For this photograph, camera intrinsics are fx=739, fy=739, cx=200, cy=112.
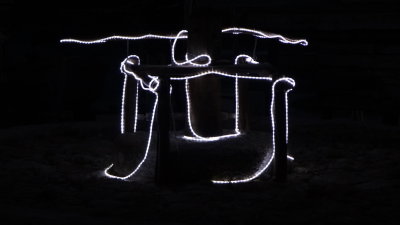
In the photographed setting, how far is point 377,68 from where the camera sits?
15.0 meters

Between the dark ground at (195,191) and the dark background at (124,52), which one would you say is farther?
the dark background at (124,52)

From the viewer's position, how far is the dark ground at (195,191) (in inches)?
254

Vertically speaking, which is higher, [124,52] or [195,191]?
[195,191]

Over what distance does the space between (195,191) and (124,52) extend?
9.86 metres

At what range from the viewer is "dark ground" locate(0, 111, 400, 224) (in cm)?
645

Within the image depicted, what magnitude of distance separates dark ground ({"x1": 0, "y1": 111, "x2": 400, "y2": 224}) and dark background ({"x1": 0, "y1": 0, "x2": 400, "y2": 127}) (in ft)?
10.3

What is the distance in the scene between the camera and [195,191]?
7.77 metres

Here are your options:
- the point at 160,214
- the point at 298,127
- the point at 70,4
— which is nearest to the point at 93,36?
the point at 70,4

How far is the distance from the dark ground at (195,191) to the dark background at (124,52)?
3.15 m

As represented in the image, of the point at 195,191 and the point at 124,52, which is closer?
the point at 195,191

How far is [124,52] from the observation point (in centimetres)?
1722

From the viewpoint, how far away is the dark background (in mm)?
14500

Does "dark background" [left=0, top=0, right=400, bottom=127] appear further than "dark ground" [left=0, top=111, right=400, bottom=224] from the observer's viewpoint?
Yes

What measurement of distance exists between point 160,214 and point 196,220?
38cm
